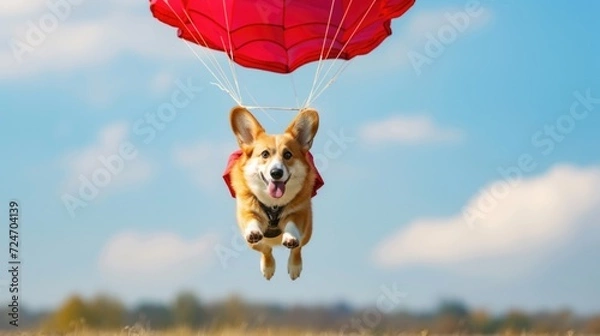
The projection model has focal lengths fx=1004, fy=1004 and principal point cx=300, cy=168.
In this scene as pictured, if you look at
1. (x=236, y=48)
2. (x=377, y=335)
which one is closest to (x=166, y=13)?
(x=236, y=48)

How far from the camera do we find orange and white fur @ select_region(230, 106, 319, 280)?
922cm

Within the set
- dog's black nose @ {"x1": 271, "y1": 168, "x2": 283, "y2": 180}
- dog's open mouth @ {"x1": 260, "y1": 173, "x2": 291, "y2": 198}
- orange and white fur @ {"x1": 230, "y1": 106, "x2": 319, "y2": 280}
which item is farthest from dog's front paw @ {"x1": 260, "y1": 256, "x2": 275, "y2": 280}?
dog's black nose @ {"x1": 271, "y1": 168, "x2": 283, "y2": 180}

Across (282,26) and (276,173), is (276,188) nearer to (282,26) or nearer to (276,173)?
(276,173)

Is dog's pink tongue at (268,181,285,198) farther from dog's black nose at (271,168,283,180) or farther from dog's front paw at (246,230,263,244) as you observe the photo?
dog's front paw at (246,230,263,244)

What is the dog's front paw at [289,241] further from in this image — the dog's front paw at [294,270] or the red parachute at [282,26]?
the red parachute at [282,26]

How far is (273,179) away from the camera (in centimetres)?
910

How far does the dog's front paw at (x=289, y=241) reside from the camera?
923 cm

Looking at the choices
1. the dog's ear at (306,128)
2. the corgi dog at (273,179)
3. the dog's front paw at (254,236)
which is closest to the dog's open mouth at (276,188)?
the corgi dog at (273,179)

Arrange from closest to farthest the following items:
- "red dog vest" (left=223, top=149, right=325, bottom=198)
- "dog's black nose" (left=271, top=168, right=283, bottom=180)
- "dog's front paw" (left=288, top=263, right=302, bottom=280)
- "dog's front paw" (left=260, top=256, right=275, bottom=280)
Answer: "dog's black nose" (left=271, top=168, right=283, bottom=180), "red dog vest" (left=223, top=149, right=325, bottom=198), "dog's front paw" (left=288, top=263, right=302, bottom=280), "dog's front paw" (left=260, top=256, right=275, bottom=280)

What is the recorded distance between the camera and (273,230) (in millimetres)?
9531

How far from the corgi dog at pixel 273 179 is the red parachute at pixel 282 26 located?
1.86 m

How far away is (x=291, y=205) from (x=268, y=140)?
26.8 inches

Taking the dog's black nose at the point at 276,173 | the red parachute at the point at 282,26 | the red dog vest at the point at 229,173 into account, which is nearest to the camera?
the dog's black nose at the point at 276,173

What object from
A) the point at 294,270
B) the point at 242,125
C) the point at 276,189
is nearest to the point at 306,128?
the point at 242,125
